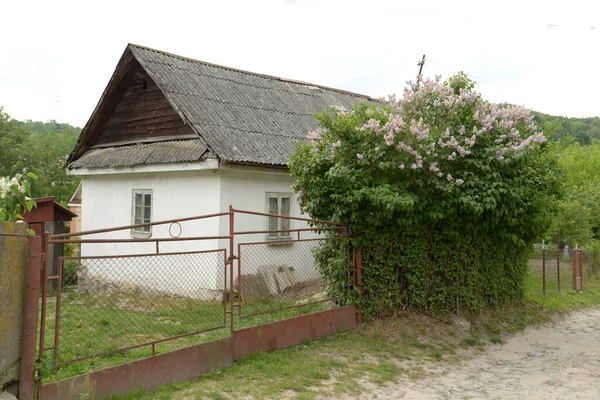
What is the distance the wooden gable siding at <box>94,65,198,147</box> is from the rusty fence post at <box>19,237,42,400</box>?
7358mm

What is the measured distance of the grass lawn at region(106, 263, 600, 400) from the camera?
6.33m

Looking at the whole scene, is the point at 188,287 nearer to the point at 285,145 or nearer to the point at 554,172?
the point at 285,145

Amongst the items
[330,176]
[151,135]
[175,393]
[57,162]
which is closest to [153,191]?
[151,135]

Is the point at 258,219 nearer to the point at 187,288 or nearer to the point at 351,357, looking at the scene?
the point at 187,288

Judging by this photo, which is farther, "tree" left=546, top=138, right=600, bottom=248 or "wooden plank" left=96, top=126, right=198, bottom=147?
"tree" left=546, top=138, right=600, bottom=248

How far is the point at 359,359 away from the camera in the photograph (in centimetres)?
779

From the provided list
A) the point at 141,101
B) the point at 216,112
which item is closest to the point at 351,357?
the point at 216,112

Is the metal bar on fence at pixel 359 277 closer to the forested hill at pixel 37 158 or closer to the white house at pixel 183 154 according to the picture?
the white house at pixel 183 154

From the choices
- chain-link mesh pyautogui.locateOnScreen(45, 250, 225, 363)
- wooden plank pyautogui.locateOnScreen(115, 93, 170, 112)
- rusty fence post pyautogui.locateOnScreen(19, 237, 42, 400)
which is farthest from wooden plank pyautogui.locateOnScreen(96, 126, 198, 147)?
rusty fence post pyautogui.locateOnScreen(19, 237, 42, 400)

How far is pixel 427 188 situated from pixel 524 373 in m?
3.07

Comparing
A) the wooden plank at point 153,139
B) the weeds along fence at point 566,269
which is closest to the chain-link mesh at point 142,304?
the wooden plank at point 153,139

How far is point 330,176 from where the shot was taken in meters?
8.83

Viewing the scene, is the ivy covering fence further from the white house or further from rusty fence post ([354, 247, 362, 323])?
the white house

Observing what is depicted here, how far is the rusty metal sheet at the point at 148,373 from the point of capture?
534cm
